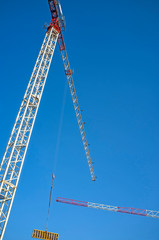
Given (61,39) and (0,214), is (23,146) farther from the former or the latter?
(61,39)

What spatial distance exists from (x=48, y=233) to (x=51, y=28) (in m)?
41.4

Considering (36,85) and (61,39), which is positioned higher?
(61,39)

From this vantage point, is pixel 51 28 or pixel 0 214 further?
pixel 51 28

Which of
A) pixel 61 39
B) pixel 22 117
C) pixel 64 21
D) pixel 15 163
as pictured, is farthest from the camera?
pixel 61 39

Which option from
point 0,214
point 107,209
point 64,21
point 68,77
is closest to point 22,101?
point 0,214

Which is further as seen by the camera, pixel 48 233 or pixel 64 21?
pixel 64 21

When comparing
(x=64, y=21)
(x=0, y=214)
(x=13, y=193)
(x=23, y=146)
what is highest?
(x=64, y=21)

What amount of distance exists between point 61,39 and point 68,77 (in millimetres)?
12871

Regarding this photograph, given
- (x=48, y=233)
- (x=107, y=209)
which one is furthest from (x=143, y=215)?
(x=48, y=233)

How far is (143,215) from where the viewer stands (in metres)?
76.3

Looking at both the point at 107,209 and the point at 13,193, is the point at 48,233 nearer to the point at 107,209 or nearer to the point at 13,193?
the point at 13,193

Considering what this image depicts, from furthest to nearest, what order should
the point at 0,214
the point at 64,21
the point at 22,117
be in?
1. the point at 64,21
2. the point at 22,117
3. the point at 0,214

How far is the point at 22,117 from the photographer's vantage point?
2783cm

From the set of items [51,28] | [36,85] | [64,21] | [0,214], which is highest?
[64,21]
